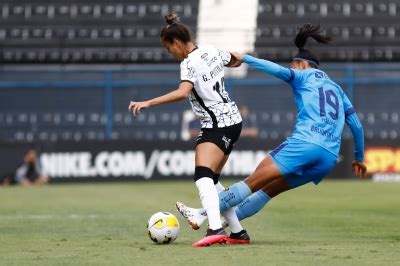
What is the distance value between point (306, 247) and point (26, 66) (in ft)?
60.9

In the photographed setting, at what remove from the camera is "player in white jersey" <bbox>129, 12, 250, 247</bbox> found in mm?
8664

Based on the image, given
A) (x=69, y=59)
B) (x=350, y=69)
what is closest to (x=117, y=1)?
(x=69, y=59)

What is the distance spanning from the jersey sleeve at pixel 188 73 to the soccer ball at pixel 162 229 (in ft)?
4.21

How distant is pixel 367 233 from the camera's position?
1011 cm

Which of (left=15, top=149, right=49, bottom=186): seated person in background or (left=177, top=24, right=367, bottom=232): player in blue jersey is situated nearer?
(left=177, top=24, right=367, bottom=232): player in blue jersey

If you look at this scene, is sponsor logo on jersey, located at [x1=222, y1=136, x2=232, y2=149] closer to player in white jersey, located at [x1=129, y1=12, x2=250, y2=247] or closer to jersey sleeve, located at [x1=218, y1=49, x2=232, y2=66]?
player in white jersey, located at [x1=129, y1=12, x2=250, y2=247]

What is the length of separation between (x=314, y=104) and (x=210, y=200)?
1214 millimetres

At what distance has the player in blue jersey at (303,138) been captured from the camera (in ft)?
28.6

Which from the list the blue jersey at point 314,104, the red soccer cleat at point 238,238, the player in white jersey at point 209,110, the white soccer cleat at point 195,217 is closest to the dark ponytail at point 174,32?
the player in white jersey at point 209,110

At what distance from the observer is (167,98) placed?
8383 millimetres

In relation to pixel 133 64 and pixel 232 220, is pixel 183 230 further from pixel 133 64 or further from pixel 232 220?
pixel 133 64

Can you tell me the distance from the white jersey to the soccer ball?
Answer: 905mm

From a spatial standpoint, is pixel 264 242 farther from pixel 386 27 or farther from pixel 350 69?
pixel 386 27

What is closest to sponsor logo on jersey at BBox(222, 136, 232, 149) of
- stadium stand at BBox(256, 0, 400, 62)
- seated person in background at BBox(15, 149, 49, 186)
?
seated person in background at BBox(15, 149, 49, 186)
